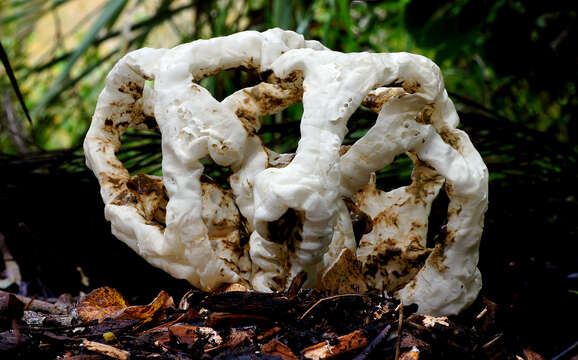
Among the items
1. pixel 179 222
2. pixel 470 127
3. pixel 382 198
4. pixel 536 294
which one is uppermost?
pixel 179 222

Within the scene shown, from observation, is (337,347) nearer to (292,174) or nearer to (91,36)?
(292,174)

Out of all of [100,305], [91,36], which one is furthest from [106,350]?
[91,36]

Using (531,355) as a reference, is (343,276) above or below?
above

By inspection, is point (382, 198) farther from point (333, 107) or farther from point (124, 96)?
point (124, 96)

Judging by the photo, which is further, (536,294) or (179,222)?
(536,294)

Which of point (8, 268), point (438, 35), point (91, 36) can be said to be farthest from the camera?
point (91, 36)

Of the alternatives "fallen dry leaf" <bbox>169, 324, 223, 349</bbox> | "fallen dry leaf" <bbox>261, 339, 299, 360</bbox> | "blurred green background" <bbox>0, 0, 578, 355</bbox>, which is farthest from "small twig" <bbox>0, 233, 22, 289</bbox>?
"fallen dry leaf" <bbox>261, 339, 299, 360</bbox>

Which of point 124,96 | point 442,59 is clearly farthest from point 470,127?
point 124,96

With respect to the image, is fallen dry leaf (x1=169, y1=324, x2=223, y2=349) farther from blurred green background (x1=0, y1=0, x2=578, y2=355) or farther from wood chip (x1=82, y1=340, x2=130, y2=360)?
blurred green background (x1=0, y1=0, x2=578, y2=355)
